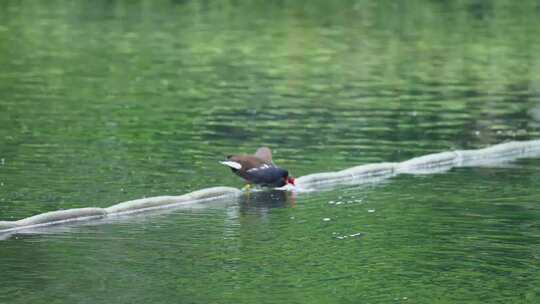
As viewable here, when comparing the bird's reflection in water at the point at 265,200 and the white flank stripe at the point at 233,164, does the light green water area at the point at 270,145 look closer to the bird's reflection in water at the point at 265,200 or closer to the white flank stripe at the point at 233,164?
the bird's reflection in water at the point at 265,200

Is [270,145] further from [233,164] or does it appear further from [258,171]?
[233,164]

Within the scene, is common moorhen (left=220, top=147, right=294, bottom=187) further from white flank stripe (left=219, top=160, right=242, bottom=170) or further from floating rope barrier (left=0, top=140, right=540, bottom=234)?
floating rope barrier (left=0, top=140, right=540, bottom=234)

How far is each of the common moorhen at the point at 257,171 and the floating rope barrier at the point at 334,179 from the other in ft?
0.87

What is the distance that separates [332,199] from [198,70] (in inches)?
640

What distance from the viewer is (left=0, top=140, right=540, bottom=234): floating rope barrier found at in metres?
16.5

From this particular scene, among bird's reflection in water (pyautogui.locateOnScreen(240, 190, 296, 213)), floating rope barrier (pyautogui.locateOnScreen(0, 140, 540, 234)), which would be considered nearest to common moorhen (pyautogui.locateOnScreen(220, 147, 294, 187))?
bird's reflection in water (pyautogui.locateOnScreen(240, 190, 296, 213))

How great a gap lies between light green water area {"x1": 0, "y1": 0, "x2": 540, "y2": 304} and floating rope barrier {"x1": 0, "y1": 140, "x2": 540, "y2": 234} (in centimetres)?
22

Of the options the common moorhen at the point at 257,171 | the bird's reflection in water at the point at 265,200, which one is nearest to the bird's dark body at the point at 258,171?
the common moorhen at the point at 257,171

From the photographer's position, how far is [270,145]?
2358 centimetres

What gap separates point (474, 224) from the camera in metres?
17.0

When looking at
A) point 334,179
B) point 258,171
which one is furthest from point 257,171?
point 334,179

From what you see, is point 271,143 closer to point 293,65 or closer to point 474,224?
point 474,224

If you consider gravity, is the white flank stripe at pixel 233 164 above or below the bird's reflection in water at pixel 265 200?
above

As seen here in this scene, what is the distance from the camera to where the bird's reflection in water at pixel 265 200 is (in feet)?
58.9
